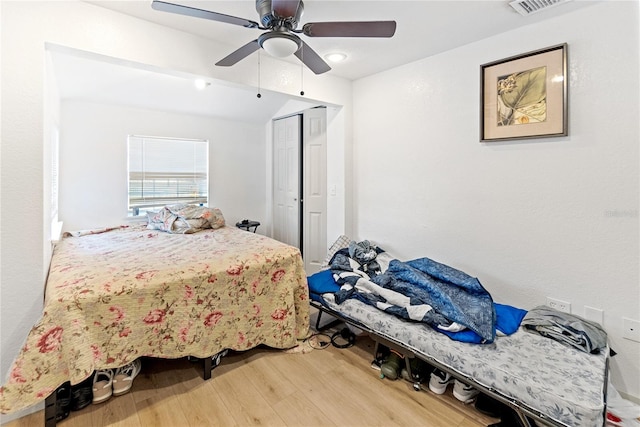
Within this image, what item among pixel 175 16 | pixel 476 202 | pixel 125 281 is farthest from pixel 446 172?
pixel 125 281

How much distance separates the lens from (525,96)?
7.16 feet

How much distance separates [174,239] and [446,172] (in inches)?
97.5

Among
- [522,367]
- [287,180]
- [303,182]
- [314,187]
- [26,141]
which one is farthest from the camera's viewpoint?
[287,180]

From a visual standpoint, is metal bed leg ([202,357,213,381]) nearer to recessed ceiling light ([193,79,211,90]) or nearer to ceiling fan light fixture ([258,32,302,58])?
ceiling fan light fixture ([258,32,302,58])

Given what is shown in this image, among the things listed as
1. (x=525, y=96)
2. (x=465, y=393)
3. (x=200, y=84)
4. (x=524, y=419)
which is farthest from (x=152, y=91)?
(x=524, y=419)

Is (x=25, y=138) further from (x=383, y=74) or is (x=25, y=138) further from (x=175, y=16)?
(x=383, y=74)

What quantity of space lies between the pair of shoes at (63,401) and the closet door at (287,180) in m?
2.70

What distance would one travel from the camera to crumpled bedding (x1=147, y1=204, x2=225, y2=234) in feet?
10.6

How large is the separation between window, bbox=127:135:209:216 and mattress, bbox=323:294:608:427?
3058 millimetres

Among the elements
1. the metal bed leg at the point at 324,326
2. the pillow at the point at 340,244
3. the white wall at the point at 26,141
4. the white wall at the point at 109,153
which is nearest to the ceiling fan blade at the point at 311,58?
the white wall at the point at 26,141

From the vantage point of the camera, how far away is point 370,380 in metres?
2.02

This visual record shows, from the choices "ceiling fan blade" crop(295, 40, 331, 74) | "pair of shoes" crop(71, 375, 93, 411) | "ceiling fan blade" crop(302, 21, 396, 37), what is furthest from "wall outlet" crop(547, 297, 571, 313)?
"pair of shoes" crop(71, 375, 93, 411)

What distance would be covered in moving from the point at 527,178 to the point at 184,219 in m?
3.07

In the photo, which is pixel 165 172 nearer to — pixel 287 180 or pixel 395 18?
pixel 287 180
